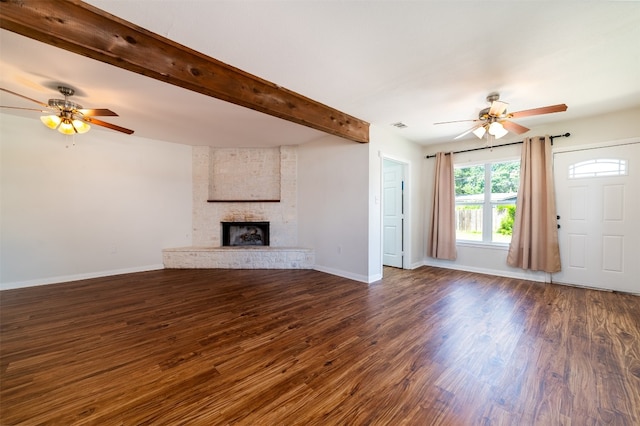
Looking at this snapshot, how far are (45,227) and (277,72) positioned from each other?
15.0 ft

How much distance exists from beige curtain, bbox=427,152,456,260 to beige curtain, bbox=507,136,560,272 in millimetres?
1060

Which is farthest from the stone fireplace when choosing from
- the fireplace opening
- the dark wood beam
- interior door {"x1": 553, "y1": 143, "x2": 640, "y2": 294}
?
interior door {"x1": 553, "y1": 143, "x2": 640, "y2": 294}

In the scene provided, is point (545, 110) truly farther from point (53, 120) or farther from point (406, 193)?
point (53, 120)

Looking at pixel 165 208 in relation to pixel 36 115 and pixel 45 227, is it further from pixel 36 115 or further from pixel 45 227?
pixel 36 115

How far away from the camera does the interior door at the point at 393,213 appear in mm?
5098

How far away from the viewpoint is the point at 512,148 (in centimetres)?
439

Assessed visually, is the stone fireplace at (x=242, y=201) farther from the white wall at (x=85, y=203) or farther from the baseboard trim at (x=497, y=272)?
the baseboard trim at (x=497, y=272)

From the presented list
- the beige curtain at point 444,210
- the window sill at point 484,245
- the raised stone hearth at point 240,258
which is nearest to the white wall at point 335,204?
the raised stone hearth at point 240,258

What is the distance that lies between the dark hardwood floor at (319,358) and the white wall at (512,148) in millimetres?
1002

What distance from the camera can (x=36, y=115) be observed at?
3.70 meters

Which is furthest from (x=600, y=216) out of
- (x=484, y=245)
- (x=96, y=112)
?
(x=96, y=112)

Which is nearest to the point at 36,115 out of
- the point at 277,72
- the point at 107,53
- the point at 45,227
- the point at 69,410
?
the point at 45,227

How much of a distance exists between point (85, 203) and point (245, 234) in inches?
112

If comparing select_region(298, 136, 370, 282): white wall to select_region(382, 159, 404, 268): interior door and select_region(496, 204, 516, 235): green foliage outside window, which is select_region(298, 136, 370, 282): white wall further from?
select_region(496, 204, 516, 235): green foliage outside window
